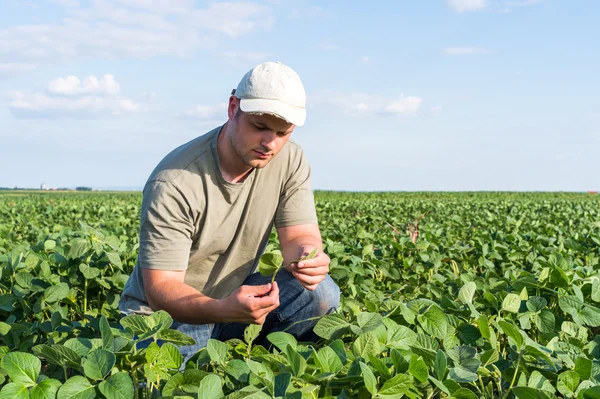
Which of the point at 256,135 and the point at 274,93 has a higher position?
the point at 274,93

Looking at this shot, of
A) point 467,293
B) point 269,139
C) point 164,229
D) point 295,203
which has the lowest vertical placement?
point 467,293

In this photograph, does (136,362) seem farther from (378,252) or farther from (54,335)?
(378,252)

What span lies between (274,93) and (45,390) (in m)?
1.39

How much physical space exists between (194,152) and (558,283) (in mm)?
1668

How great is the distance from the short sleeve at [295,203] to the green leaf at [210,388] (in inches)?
61.8

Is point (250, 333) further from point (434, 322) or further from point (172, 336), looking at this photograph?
point (434, 322)

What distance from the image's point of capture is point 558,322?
2.49m

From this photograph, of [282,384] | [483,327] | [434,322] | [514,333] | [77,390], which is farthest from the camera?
[434,322]

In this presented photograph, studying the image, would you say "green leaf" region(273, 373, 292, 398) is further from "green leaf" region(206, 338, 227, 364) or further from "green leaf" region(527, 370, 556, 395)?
"green leaf" region(527, 370, 556, 395)

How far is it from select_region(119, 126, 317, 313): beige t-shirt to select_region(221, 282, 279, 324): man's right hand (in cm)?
47

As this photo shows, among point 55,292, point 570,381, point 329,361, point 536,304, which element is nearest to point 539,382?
point 570,381

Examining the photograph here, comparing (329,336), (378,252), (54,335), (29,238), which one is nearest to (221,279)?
(54,335)

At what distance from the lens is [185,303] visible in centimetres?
245

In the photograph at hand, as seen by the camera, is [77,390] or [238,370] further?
[238,370]
